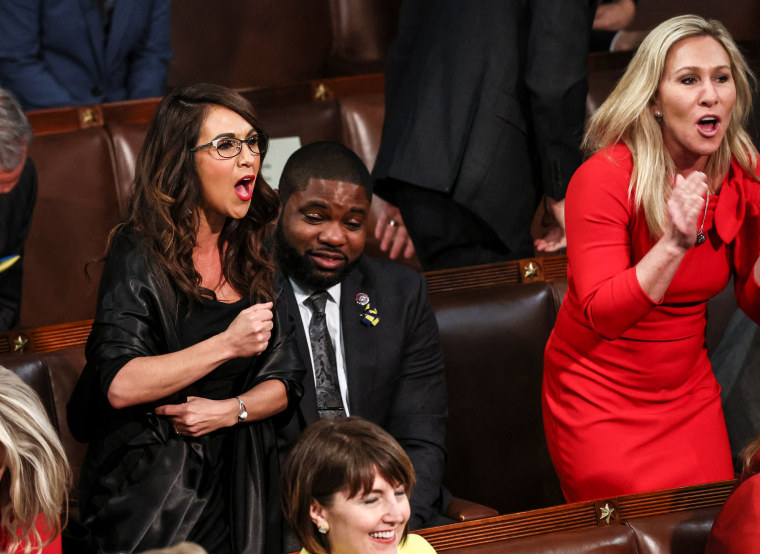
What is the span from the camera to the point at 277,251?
201 cm

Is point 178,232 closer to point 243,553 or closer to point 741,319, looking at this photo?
point 243,553

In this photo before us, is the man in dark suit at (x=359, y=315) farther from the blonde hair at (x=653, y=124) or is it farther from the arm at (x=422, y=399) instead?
the blonde hair at (x=653, y=124)

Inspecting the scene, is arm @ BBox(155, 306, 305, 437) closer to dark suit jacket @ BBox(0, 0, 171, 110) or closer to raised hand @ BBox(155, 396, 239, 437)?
raised hand @ BBox(155, 396, 239, 437)

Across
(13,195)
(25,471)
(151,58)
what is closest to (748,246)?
(25,471)

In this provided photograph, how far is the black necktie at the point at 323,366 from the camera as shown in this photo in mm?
1884

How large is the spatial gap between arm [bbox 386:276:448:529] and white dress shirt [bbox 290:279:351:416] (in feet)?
0.36

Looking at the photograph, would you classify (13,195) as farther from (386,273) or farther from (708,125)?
(708,125)

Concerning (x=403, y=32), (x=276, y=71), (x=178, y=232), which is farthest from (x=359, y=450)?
(x=276, y=71)

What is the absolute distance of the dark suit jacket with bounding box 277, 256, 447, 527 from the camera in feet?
6.20

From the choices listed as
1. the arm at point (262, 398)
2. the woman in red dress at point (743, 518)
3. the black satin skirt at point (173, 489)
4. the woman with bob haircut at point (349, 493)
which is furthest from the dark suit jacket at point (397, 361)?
the woman in red dress at point (743, 518)

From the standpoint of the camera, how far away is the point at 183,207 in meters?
1.60

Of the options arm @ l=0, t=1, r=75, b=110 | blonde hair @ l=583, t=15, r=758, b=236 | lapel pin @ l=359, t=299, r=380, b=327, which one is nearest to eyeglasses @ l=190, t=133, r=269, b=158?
lapel pin @ l=359, t=299, r=380, b=327

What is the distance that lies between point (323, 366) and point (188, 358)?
46 centimetres

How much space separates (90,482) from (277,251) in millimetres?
607
